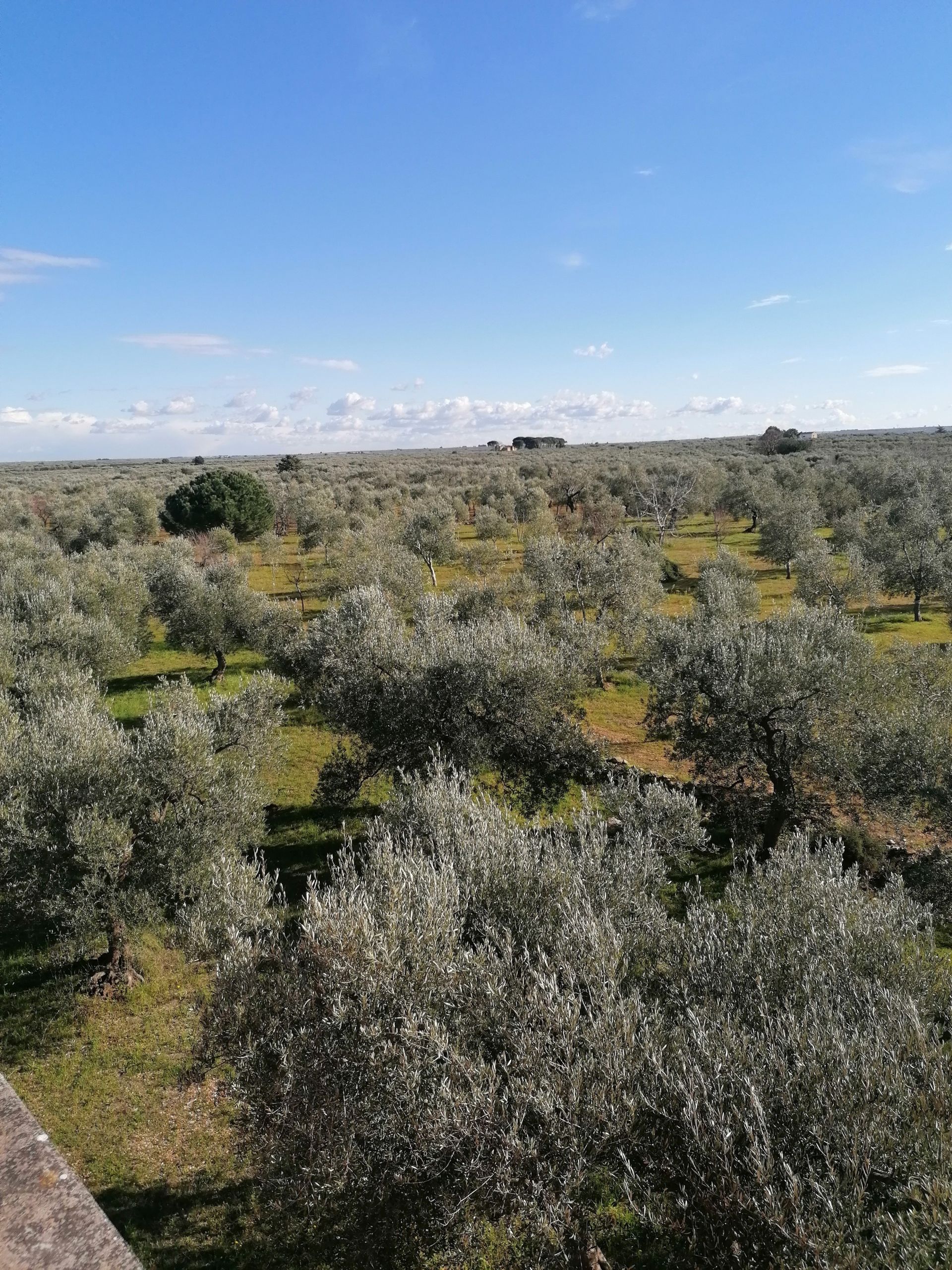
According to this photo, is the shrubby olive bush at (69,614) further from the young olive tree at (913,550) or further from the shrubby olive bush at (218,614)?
the young olive tree at (913,550)

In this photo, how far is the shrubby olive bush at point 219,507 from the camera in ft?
265

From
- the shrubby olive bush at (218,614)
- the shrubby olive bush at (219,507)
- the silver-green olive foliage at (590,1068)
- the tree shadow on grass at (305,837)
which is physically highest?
the shrubby olive bush at (219,507)

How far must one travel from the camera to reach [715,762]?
2188 cm

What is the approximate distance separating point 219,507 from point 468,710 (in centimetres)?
6856

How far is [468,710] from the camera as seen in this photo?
22203 millimetres

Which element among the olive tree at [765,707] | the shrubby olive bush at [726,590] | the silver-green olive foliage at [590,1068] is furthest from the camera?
the shrubby olive bush at [726,590]

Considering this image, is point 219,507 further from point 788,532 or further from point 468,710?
point 468,710

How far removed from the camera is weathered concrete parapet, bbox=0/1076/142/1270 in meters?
4.01

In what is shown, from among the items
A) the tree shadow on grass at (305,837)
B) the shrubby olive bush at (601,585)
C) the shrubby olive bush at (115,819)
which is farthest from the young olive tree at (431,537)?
the shrubby olive bush at (115,819)

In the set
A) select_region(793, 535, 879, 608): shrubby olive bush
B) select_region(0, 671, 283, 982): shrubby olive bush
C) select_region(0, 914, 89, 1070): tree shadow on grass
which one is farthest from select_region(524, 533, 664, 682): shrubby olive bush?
select_region(0, 914, 89, 1070): tree shadow on grass

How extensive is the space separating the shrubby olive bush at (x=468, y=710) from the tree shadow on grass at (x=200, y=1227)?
1106cm

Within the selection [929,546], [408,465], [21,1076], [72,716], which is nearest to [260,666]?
[72,716]

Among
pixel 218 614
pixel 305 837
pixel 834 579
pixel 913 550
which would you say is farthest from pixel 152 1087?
pixel 913 550

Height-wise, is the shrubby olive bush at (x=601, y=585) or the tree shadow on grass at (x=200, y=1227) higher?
the shrubby olive bush at (x=601, y=585)
